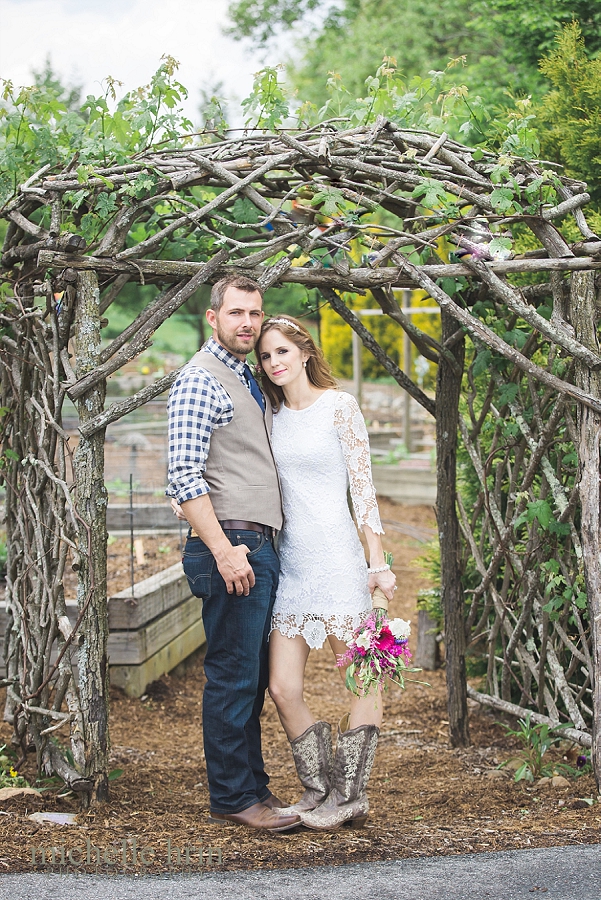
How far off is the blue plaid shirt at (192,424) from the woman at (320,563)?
29 cm

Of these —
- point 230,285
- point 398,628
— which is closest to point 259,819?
point 398,628

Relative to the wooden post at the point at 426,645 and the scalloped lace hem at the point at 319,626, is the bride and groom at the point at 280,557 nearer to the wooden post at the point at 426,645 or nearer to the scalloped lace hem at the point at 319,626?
the scalloped lace hem at the point at 319,626

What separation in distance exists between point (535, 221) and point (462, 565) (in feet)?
5.81

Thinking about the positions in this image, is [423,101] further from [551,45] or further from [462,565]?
[551,45]

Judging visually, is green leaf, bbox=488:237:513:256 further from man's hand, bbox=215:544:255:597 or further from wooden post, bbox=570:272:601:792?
man's hand, bbox=215:544:255:597

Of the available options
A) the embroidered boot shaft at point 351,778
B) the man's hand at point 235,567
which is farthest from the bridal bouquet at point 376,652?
the man's hand at point 235,567

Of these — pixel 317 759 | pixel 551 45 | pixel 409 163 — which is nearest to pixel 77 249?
pixel 409 163

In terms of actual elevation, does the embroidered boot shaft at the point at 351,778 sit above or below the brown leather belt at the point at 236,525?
below

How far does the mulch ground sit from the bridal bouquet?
1.83ft

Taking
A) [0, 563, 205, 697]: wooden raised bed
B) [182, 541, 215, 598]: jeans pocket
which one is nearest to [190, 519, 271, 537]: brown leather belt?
[182, 541, 215, 598]: jeans pocket

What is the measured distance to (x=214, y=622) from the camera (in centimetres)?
315

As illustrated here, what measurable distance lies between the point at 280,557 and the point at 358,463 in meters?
0.47

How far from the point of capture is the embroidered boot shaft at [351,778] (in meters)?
3.20

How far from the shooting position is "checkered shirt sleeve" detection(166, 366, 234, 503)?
2.95 metres
